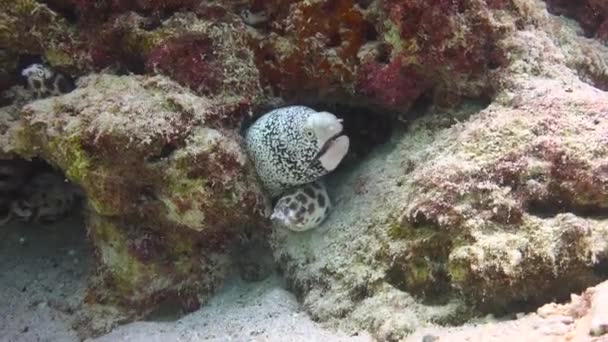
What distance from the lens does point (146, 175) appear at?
319cm

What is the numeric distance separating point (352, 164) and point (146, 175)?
144 centimetres

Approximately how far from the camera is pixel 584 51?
3756 mm

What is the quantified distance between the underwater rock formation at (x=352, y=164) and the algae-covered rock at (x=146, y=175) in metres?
0.01

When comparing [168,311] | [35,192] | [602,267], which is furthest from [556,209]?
[35,192]

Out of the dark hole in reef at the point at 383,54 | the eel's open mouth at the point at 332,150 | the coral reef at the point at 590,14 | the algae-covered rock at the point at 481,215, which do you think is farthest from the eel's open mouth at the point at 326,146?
the coral reef at the point at 590,14

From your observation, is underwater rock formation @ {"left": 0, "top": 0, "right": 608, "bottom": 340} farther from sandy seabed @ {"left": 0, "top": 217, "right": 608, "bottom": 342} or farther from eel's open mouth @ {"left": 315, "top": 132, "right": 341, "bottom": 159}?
eel's open mouth @ {"left": 315, "top": 132, "right": 341, "bottom": 159}

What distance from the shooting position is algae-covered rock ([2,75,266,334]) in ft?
10.2

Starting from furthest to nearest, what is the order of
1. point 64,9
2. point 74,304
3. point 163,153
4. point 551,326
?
point 74,304 < point 64,9 < point 163,153 < point 551,326

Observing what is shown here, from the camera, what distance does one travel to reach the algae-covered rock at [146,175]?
3111 mm

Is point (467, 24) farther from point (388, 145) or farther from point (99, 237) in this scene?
point (99, 237)

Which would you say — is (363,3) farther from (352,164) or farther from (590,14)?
(590,14)

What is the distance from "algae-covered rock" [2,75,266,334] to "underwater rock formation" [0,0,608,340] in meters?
0.01

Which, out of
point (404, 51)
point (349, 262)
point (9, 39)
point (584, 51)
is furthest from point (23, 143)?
point (584, 51)

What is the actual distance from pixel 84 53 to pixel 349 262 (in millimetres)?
2132
